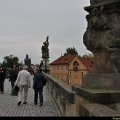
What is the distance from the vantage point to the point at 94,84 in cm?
1016

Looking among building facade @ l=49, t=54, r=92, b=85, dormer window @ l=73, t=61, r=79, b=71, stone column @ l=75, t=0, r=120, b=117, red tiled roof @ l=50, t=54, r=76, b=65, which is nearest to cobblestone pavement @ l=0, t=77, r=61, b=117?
stone column @ l=75, t=0, r=120, b=117

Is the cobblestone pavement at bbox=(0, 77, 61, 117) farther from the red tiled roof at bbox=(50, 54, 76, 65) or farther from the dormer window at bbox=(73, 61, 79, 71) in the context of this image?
the red tiled roof at bbox=(50, 54, 76, 65)

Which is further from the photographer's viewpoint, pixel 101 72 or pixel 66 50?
pixel 66 50

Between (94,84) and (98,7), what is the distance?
6.36ft

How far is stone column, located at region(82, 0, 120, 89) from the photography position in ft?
33.2

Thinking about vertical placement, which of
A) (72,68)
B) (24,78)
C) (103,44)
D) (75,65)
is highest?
(75,65)

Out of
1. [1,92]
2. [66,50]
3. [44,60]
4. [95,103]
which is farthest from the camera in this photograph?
[66,50]

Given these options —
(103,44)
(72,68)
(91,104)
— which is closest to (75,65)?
(72,68)

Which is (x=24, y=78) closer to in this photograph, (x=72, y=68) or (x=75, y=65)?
(x=75, y=65)

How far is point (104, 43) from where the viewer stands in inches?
408

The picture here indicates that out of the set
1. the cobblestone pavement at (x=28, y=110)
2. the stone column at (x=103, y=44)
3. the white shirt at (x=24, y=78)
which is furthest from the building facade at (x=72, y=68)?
the stone column at (x=103, y=44)

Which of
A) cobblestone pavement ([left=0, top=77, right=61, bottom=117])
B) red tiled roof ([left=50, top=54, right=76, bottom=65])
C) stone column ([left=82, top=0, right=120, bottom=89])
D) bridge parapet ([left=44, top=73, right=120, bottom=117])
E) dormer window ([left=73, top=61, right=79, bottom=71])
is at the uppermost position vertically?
red tiled roof ([left=50, top=54, right=76, bottom=65])

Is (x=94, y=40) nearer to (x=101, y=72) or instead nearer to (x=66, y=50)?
(x=101, y=72)

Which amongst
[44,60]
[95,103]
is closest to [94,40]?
[95,103]
